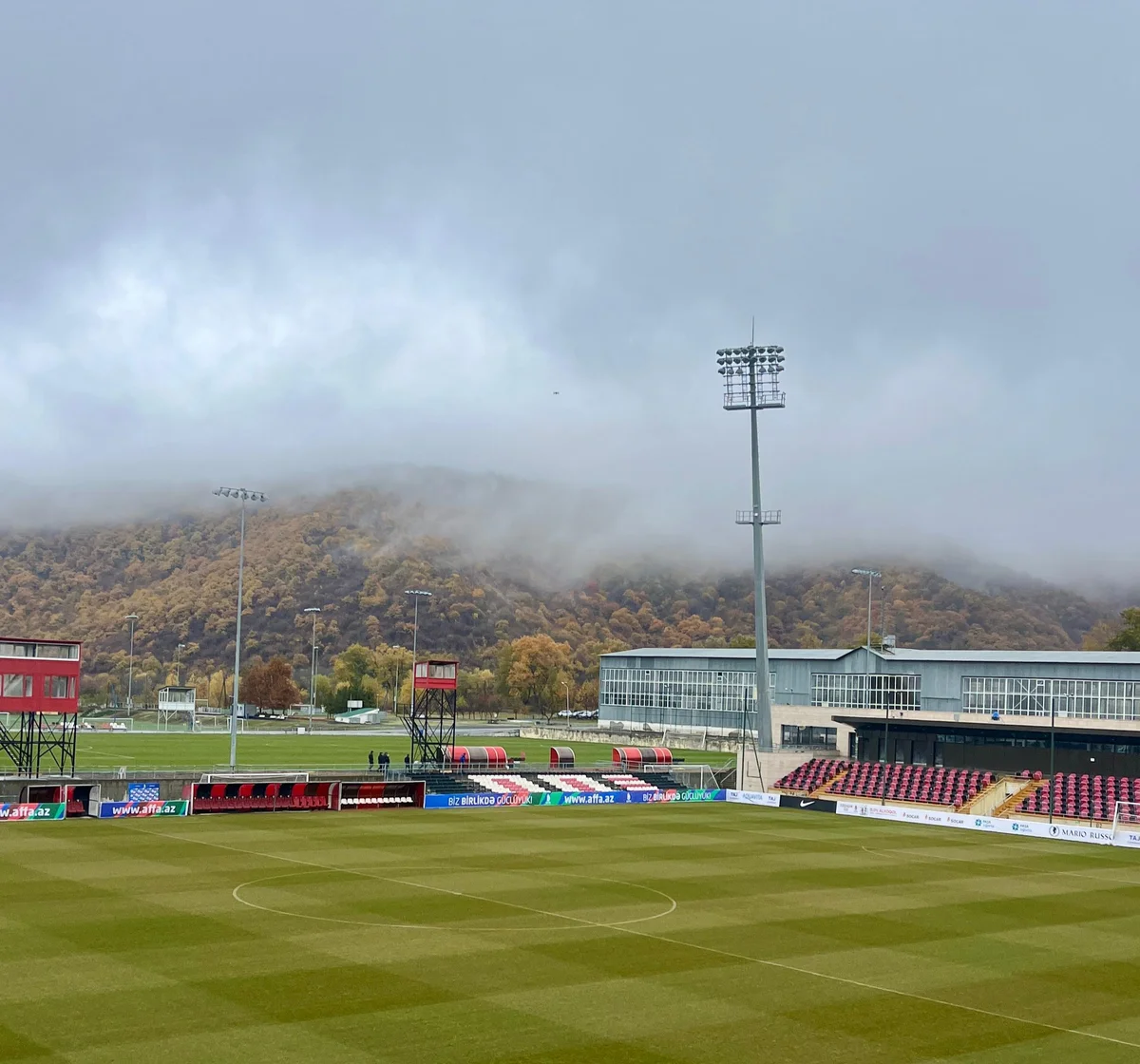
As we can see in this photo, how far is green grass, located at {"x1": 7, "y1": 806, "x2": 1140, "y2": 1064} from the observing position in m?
22.5

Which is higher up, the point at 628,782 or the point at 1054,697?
the point at 1054,697

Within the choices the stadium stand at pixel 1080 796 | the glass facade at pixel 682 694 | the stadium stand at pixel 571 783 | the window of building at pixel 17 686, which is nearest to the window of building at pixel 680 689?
the glass facade at pixel 682 694

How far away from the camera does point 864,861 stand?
49.0 m

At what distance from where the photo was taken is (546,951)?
29.9 m

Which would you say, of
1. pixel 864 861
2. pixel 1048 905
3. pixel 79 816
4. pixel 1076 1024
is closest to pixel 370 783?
pixel 79 816

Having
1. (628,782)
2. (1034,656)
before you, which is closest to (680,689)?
(1034,656)

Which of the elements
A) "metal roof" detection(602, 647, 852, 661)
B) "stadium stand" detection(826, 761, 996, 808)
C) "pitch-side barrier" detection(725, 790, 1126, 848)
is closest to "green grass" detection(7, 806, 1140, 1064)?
"pitch-side barrier" detection(725, 790, 1126, 848)

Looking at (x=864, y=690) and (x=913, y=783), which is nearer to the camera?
(x=913, y=783)

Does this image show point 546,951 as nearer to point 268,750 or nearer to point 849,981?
point 849,981

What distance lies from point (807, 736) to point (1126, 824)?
107ft

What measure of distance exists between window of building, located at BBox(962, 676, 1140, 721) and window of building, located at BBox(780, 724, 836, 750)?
11.6 meters

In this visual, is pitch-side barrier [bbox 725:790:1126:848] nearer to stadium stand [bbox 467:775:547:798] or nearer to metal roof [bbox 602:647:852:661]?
stadium stand [bbox 467:775:547:798]

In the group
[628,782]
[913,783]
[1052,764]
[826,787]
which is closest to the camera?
[1052,764]

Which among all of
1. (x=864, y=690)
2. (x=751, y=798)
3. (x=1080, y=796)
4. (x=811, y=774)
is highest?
(x=864, y=690)
